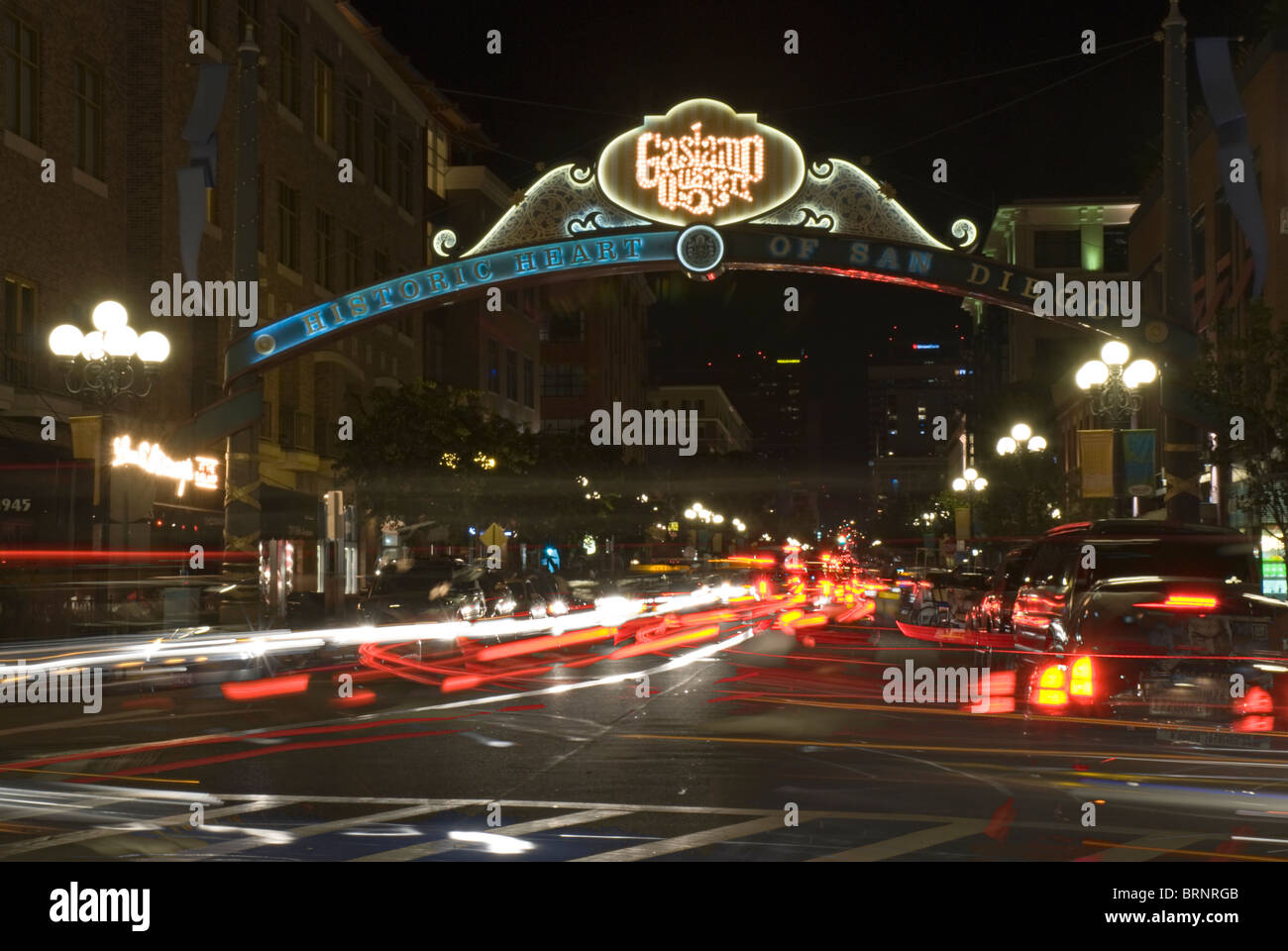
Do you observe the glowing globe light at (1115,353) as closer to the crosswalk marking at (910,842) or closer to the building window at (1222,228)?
the building window at (1222,228)

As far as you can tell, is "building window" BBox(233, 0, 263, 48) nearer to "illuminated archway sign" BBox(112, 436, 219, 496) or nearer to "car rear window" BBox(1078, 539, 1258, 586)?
"illuminated archway sign" BBox(112, 436, 219, 496)

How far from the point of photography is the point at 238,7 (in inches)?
1539

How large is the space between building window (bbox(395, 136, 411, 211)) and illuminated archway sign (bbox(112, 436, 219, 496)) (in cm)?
1977

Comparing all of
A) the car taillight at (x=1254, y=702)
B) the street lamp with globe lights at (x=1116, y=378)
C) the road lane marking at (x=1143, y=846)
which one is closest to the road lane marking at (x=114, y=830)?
the road lane marking at (x=1143, y=846)

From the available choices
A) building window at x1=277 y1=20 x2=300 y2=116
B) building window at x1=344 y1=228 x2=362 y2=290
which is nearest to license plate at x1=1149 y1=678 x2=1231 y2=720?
building window at x1=277 y1=20 x2=300 y2=116

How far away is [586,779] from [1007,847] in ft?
13.3

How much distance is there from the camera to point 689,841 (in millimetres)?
9242

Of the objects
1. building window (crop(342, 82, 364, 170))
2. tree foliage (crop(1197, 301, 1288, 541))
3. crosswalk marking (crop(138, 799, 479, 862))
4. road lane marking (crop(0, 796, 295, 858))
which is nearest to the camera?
crosswalk marking (crop(138, 799, 479, 862))

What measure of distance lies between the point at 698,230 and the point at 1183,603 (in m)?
15.7

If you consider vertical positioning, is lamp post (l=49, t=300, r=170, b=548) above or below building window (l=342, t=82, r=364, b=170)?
below

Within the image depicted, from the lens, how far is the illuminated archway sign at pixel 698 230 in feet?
94.4

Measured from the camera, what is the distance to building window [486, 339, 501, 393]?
6825cm
